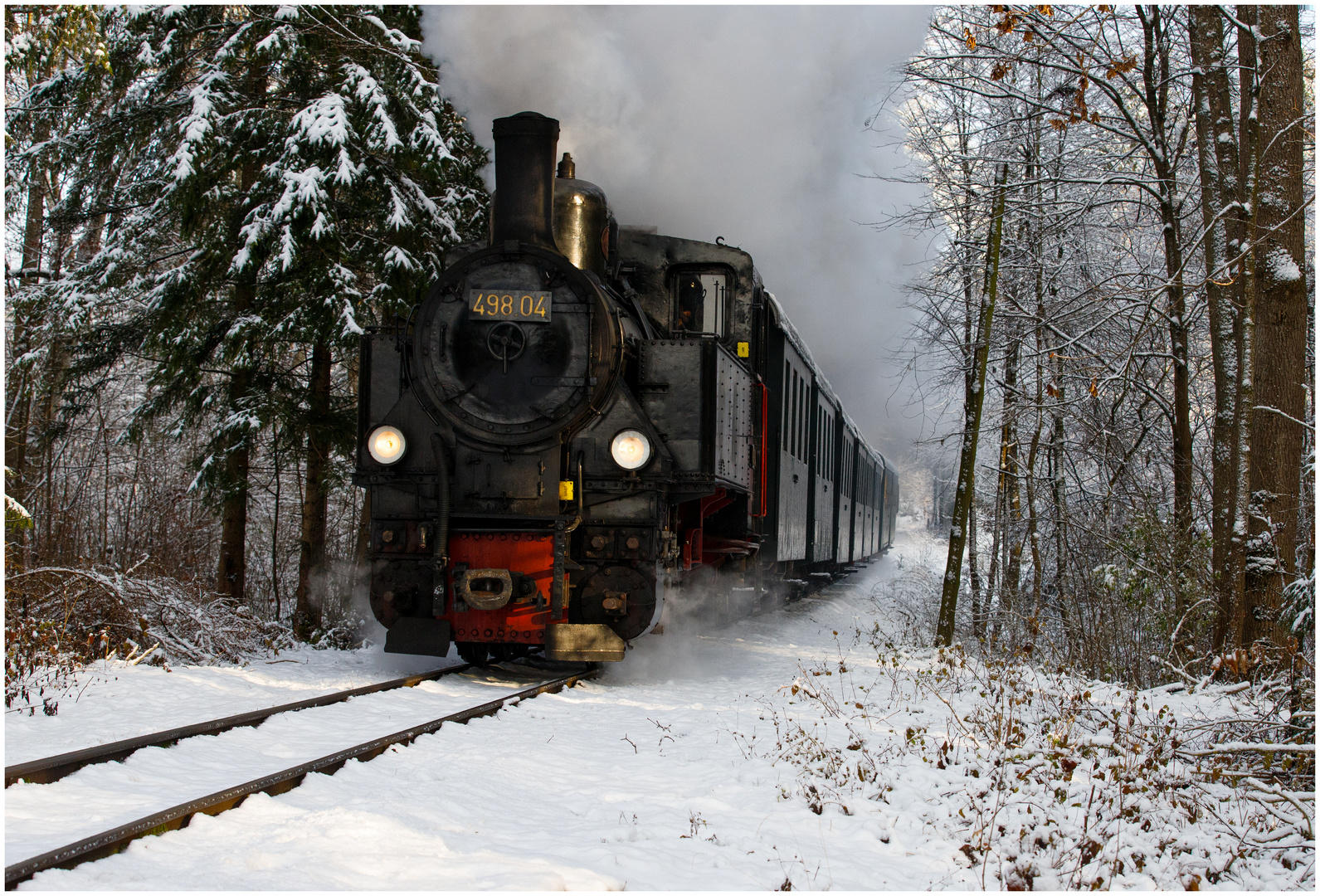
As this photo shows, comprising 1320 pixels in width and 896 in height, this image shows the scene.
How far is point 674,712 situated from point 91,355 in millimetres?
7643

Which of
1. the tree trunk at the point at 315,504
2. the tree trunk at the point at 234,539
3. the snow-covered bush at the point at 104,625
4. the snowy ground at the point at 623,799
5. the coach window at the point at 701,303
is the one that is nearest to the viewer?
the snowy ground at the point at 623,799

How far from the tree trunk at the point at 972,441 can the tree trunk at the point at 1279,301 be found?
2.65 m

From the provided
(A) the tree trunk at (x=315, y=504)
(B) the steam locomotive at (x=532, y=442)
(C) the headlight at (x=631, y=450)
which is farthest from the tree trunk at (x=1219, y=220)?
(A) the tree trunk at (x=315, y=504)

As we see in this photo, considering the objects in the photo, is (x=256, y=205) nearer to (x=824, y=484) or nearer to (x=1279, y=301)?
(x=824, y=484)

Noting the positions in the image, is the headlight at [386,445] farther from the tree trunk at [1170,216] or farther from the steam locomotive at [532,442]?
the tree trunk at [1170,216]

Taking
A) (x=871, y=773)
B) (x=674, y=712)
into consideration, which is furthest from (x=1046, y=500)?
(x=871, y=773)

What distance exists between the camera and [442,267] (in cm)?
995

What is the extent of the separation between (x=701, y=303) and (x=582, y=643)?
9.98ft

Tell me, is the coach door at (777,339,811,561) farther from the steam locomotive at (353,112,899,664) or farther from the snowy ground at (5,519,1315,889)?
the snowy ground at (5,519,1315,889)

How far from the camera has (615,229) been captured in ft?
26.5

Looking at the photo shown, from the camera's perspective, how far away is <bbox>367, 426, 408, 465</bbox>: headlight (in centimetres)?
686

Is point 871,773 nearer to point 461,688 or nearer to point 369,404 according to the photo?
point 461,688

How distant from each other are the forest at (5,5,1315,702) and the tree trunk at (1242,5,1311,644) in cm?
2

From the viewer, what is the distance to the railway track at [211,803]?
8.98ft
